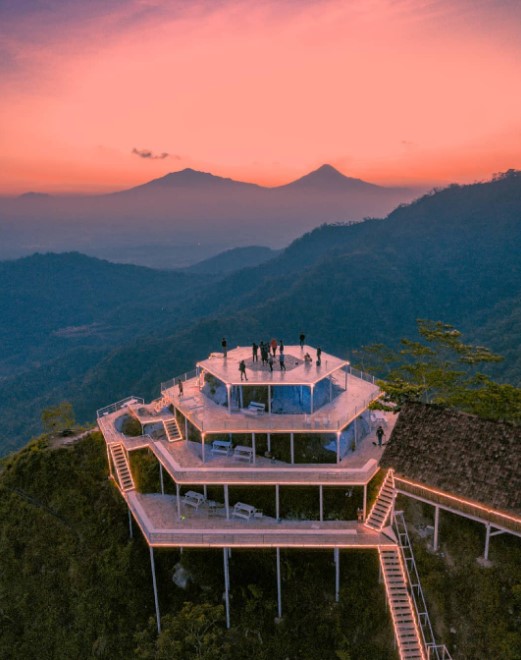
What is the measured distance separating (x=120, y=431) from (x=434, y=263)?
16751 centimetres

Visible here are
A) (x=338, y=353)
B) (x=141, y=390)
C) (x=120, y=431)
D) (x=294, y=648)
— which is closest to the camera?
(x=294, y=648)

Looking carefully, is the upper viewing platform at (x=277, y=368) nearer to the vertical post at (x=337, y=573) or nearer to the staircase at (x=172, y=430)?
the staircase at (x=172, y=430)

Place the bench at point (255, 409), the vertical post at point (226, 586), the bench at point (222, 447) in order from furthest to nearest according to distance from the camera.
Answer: the bench at point (255, 409), the bench at point (222, 447), the vertical post at point (226, 586)

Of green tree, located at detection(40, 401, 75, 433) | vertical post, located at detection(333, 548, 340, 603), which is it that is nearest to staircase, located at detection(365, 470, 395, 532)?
vertical post, located at detection(333, 548, 340, 603)

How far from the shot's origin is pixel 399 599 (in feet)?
85.9

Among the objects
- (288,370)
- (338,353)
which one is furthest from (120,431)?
(338,353)

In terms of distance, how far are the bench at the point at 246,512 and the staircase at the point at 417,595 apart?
867 centimetres

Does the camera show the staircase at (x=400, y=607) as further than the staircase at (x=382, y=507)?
No

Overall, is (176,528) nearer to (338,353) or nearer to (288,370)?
(288,370)

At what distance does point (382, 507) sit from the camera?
1142 inches

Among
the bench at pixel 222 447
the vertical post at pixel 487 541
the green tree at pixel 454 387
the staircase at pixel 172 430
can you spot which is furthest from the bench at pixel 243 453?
the vertical post at pixel 487 541

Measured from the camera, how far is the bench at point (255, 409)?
33.2m

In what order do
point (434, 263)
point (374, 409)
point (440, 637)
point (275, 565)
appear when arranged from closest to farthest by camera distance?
point (440, 637) < point (275, 565) < point (374, 409) < point (434, 263)

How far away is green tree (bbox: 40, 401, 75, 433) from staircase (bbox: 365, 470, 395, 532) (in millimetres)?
30584
